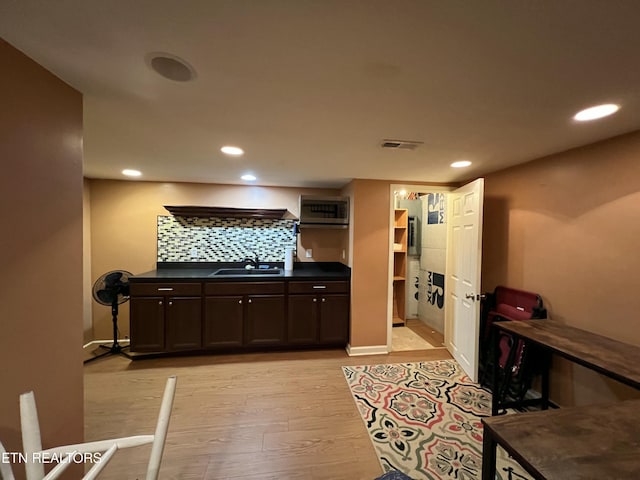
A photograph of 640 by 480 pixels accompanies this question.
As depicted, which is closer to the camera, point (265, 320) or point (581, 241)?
point (581, 241)

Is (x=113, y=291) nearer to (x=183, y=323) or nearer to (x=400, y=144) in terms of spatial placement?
(x=183, y=323)

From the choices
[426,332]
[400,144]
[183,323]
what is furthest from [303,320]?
[400,144]

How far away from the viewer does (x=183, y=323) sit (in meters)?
2.97

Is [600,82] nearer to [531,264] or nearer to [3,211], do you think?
[531,264]

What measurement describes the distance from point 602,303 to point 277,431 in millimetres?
2540

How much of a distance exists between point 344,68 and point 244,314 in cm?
279

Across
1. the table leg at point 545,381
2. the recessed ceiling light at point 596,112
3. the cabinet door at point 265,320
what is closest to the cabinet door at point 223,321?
the cabinet door at point 265,320

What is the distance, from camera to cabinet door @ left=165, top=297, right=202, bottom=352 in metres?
2.95

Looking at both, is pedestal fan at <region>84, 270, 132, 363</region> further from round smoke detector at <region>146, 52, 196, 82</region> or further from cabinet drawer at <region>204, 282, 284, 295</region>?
round smoke detector at <region>146, 52, 196, 82</region>

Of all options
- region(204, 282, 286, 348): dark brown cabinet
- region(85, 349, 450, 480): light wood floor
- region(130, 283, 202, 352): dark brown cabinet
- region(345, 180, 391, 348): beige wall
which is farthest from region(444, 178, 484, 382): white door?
region(130, 283, 202, 352): dark brown cabinet

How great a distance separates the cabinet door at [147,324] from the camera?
2.89 metres

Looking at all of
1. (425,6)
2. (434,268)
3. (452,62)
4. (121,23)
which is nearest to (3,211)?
(121,23)

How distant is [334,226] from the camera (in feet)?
11.0

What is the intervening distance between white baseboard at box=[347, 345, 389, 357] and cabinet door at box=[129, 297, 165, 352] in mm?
2215
